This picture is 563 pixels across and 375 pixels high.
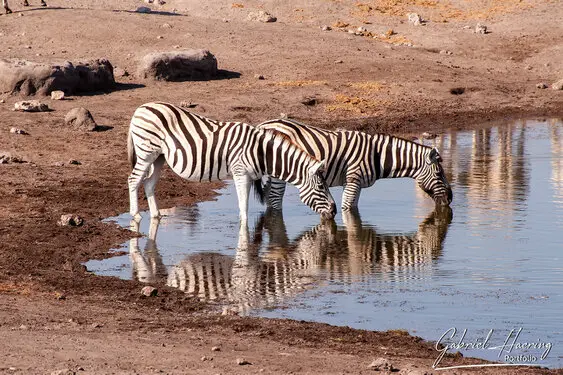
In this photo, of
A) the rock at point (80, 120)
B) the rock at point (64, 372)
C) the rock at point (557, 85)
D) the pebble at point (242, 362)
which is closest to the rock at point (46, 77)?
the rock at point (80, 120)

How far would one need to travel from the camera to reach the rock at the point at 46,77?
2442 cm

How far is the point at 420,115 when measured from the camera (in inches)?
1061

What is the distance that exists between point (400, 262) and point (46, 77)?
13.0 metres

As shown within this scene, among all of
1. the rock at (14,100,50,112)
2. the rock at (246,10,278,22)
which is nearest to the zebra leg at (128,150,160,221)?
the rock at (14,100,50,112)

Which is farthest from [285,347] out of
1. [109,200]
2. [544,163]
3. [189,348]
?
[544,163]

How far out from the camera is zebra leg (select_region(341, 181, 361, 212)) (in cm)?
1698

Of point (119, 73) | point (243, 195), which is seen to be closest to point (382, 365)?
point (243, 195)

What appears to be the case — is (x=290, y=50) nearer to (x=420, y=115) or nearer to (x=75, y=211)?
(x=420, y=115)

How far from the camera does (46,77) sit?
969 inches

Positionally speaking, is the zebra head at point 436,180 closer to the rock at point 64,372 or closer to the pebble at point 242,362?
the pebble at point 242,362

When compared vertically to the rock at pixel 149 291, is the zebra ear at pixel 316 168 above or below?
above

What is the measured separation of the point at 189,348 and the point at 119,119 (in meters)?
14.7

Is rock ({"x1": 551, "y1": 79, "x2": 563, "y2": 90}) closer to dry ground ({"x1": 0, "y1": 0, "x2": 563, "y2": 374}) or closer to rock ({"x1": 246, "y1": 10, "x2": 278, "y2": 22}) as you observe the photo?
dry ground ({"x1": 0, "y1": 0, "x2": 563, "y2": 374})

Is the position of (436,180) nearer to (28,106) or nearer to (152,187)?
(152,187)
